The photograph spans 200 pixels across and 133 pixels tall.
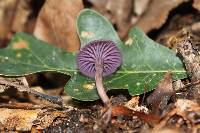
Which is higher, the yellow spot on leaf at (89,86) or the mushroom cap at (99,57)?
the mushroom cap at (99,57)

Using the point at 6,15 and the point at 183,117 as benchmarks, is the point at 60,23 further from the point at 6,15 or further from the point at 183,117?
the point at 183,117

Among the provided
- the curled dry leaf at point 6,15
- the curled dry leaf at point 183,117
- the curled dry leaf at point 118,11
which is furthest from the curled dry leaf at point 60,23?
the curled dry leaf at point 183,117

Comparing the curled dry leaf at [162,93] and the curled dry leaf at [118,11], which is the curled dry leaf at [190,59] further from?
the curled dry leaf at [118,11]

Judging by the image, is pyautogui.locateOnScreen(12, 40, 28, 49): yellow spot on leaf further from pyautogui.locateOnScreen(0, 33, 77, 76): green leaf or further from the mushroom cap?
the mushroom cap

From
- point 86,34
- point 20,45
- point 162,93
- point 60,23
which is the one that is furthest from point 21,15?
point 162,93

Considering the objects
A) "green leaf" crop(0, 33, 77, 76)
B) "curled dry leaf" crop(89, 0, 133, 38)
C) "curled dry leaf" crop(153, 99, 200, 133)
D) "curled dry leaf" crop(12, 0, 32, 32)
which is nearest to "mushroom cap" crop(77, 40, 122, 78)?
"green leaf" crop(0, 33, 77, 76)

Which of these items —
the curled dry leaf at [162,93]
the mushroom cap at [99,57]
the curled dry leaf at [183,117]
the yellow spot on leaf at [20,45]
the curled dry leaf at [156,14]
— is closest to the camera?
the curled dry leaf at [183,117]

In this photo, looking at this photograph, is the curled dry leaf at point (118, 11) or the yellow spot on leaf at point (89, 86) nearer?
the yellow spot on leaf at point (89, 86)
